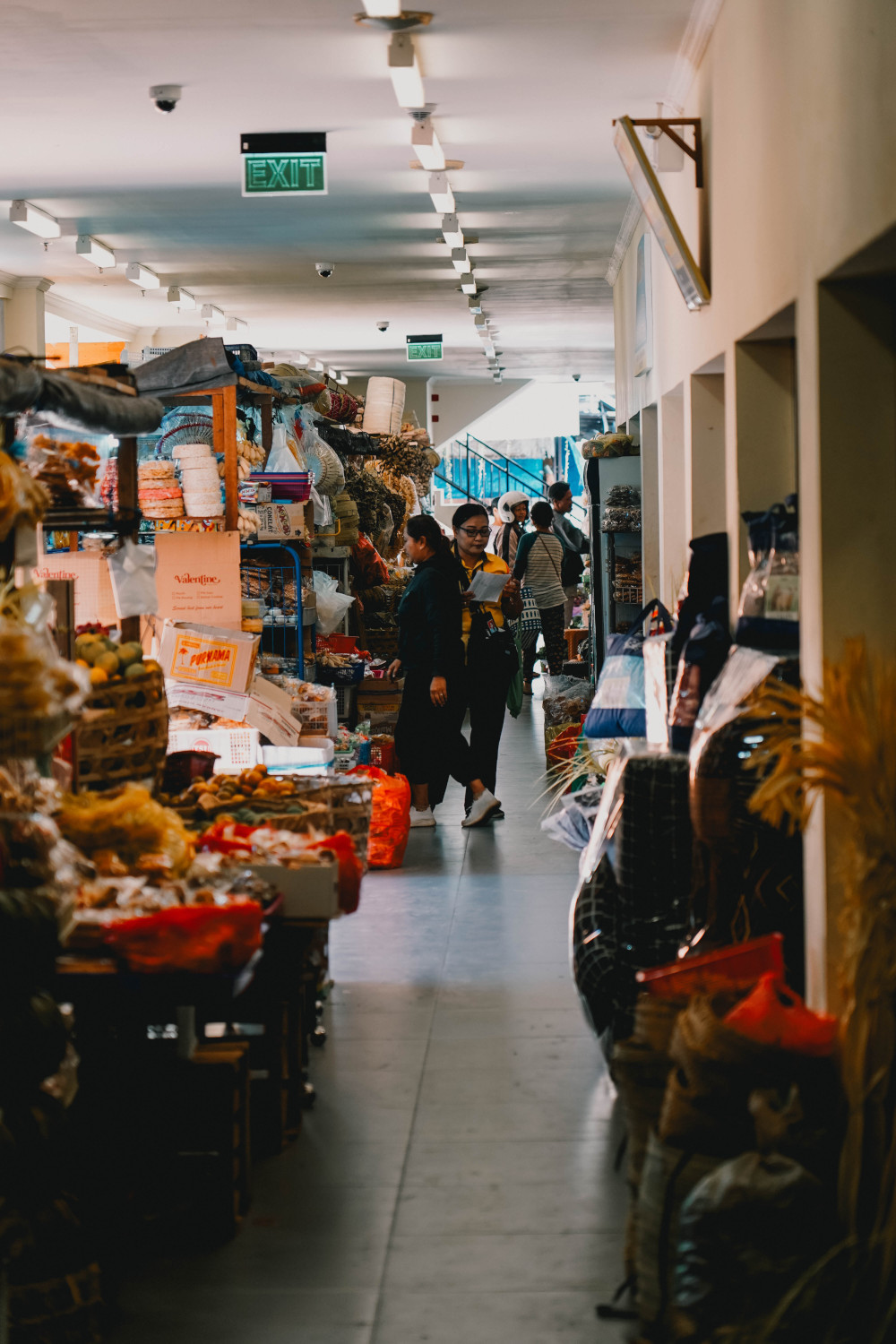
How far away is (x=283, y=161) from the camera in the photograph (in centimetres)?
709

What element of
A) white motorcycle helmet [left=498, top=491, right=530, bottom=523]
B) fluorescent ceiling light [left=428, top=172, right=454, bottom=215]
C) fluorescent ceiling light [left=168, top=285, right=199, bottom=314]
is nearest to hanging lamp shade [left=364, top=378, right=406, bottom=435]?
fluorescent ceiling light [left=168, top=285, right=199, bottom=314]

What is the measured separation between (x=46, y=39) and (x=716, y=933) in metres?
4.43

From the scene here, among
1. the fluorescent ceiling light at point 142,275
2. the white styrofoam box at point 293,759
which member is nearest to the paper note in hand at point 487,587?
the white styrofoam box at point 293,759

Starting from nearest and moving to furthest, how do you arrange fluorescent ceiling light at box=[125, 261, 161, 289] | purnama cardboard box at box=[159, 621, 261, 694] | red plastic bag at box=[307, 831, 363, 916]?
red plastic bag at box=[307, 831, 363, 916], purnama cardboard box at box=[159, 621, 261, 694], fluorescent ceiling light at box=[125, 261, 161, 289]

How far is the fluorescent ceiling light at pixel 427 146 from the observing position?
264 inches

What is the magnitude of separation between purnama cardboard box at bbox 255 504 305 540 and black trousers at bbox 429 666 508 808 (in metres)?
1.19

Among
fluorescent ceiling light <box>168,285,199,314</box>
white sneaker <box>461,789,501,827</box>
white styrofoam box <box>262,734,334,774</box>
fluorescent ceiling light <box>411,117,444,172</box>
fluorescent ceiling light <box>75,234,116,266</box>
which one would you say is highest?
fluorescent ceiling light <box>168,285,199,314</box>

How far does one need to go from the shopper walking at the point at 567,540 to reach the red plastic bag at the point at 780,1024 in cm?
891

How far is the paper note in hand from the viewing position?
785 cm

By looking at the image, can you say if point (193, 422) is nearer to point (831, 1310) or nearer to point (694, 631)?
point (694, 631)

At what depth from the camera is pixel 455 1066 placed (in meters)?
4.20

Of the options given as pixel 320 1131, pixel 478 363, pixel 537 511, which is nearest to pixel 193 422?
pixel 320 1131

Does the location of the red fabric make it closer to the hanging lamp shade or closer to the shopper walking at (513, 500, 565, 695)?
the shopper walking at (513, 500, 565, 695)

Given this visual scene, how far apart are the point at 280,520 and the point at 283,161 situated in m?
1.82
